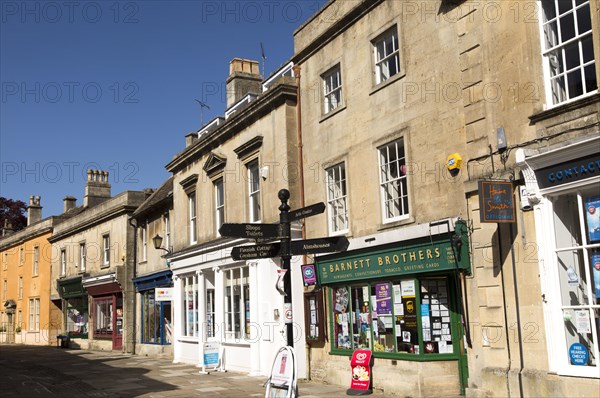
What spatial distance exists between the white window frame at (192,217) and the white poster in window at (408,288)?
34.4 feet

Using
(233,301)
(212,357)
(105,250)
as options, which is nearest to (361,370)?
(233,301)

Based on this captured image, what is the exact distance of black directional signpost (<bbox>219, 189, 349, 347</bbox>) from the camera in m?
8.81

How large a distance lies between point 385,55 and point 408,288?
502 cm

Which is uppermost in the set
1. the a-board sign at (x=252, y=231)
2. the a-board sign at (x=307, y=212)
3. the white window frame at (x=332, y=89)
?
the white window frame at (x=332, y=89)

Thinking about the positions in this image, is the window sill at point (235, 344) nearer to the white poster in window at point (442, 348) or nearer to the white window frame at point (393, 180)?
the white window frame at point (393, 180)

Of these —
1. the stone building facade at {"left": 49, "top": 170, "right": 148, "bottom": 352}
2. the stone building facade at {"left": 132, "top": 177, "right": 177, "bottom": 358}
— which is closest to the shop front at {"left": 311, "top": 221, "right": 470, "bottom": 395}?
the stone building facade at {"left": 132, "top": 177, "right": 177, "bottom": 358}

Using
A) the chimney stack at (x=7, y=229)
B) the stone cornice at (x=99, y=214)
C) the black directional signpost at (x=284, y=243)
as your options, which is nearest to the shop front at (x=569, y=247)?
the black directional signpost at (x=284, y=243)

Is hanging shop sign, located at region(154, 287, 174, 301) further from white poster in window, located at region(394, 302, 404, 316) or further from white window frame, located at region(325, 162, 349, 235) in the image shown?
white poster in window, located at region(394, 302, 404, 316)

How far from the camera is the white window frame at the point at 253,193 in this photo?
57.3ft

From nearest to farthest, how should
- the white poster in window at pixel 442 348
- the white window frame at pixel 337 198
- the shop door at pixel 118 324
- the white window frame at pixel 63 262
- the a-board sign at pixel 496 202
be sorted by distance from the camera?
the a-board sign at pixel 496 202 < the white poster in window at pixel 442 348 < the white window frame at pixel 337 198 < the shop door at pixel 118 324 < the white window frame at pixel 63 262

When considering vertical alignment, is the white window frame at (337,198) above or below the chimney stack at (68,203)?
below

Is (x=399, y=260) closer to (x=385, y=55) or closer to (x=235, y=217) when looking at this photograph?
(x=385, y=55)

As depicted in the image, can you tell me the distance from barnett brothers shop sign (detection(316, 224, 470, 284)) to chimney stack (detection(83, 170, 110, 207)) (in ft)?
85.8

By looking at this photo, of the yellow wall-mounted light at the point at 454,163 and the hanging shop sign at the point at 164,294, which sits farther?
the hanging shop sign at the point at 164,294
